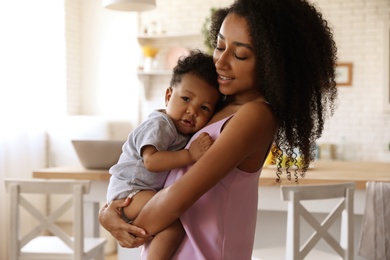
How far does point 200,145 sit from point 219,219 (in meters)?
0.18

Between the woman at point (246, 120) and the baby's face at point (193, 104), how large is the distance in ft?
0.20

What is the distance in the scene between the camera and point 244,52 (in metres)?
1.21

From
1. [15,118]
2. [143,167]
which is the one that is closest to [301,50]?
[143,167]

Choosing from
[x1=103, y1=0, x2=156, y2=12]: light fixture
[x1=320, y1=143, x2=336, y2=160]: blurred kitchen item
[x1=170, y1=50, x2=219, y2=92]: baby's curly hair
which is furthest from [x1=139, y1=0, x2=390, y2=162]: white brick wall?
[x1=170, y1=50, x2=219, y2=92]: baby's curly hair

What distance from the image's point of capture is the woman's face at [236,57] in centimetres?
121

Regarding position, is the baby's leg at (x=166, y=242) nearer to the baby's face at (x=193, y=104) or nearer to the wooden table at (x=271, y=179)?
the baby's face at (x=193, y=104)

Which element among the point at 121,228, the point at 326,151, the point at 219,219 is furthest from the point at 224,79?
the point at 326,151

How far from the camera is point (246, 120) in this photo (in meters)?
1.19

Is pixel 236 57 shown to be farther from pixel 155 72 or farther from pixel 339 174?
pixel 155 72

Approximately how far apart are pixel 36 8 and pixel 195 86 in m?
4.42

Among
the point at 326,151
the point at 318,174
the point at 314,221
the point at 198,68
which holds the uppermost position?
the point at 198,68

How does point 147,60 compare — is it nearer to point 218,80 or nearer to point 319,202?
point 319,202

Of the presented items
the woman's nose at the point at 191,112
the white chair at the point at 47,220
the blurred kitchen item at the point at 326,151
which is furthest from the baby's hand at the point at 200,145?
the blurred kitchen item at the point at 326,151

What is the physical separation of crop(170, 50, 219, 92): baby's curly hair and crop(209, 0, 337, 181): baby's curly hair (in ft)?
0.54
